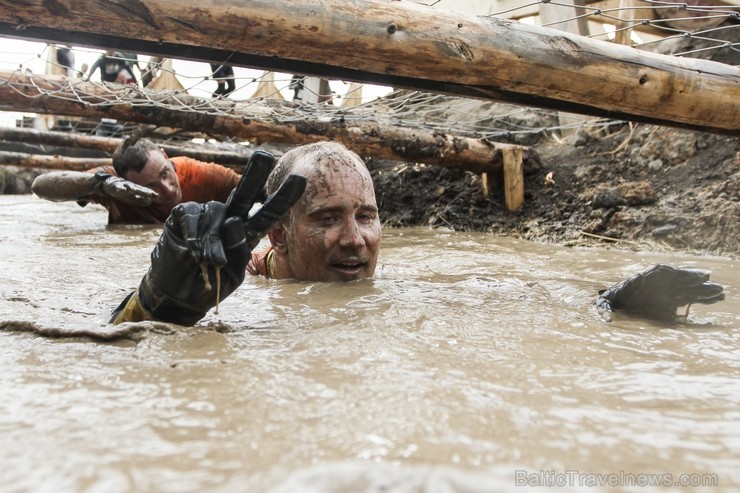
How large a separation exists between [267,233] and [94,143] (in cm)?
647

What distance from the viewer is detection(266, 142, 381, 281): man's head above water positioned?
285cm

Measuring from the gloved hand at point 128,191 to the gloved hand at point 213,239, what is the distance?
3.78m

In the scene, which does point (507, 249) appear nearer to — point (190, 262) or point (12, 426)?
point (190, 262)

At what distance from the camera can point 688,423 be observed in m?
1.22

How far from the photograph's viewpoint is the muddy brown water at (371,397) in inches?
39.0

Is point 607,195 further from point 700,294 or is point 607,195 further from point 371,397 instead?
point 371,397

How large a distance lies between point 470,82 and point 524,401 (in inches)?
82.0

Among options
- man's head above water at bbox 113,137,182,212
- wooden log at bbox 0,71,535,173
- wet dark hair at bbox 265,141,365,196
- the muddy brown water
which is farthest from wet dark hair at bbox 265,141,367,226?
man's head above water at bbox 113,137,182,212

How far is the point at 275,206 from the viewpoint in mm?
1907

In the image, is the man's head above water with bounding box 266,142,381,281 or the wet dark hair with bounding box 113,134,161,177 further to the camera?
the wet dark hair with bounding box 113,134,161,177

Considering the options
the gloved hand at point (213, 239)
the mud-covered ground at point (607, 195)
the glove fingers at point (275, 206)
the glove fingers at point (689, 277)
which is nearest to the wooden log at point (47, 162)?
the mud-covered ground at point (607, 195)

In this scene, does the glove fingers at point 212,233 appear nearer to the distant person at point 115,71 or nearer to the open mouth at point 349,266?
the open mouth at point 349,266

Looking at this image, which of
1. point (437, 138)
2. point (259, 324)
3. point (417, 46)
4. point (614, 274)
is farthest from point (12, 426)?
point (437, 138)

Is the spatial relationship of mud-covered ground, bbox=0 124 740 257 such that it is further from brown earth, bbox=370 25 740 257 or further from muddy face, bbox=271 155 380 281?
muddy face, bbox=271 155 380 281
